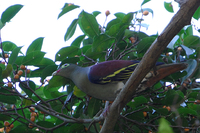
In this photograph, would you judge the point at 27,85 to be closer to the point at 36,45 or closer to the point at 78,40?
the point at 36,45

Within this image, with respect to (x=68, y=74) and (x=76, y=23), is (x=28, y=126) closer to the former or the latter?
(x=68, y=74)

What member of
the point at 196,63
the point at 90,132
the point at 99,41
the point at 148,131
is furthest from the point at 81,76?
the point at 196,63

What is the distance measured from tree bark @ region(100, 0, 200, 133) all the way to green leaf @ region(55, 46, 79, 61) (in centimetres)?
109

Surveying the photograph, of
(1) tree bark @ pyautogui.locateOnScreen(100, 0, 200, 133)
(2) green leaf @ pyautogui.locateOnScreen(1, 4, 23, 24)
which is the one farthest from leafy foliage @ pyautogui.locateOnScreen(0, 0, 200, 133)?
(1) tree bark @ pyautogui.locateOnScreen(100, 0, 200, 133)

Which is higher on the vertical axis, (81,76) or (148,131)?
(81,76)

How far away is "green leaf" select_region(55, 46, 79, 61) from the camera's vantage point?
291 cm

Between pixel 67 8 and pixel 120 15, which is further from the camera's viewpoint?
pixel 120 15

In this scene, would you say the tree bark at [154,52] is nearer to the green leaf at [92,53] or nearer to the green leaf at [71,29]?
the green leaf at [92,53]

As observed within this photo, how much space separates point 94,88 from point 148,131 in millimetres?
835

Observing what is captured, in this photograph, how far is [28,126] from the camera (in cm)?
266

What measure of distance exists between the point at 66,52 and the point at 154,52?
Answer: 4.79 ft

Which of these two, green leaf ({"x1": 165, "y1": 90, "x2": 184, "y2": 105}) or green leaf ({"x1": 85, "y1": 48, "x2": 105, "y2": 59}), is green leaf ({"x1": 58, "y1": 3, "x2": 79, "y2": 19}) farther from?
green leaf ({"x1": 165, "y1": 90, "x2": 184, "y2": 105})

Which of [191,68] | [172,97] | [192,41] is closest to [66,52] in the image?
[172,97]

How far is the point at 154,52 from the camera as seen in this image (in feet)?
5.82
